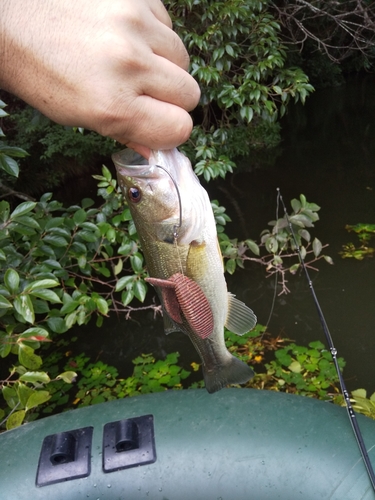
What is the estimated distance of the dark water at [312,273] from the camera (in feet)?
13.2

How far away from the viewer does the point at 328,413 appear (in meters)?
1.65

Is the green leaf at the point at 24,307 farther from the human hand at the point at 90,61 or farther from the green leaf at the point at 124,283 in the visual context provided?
the human hand at the point at 90,61

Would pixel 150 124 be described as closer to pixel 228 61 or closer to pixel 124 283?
pixel 124 283

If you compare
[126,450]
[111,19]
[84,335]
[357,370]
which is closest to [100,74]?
[111,19]

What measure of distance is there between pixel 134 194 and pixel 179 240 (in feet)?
0.68

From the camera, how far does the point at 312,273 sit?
4855 millimetres

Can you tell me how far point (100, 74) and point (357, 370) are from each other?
346 cm

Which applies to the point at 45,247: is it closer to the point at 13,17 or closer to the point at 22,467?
the point at 22,467

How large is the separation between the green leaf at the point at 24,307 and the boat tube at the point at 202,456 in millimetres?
498

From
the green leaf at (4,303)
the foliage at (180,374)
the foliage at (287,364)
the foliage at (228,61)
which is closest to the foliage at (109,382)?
the foliage at (180,374)

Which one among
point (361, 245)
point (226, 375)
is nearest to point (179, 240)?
point (226, 375)

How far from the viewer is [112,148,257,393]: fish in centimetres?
124

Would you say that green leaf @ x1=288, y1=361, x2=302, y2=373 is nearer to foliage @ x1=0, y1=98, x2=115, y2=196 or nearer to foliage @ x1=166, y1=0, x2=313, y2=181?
foliage @ x1=166, y1=0, x2=313, y2=181

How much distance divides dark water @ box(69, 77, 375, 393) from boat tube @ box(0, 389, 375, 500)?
2070 mm
